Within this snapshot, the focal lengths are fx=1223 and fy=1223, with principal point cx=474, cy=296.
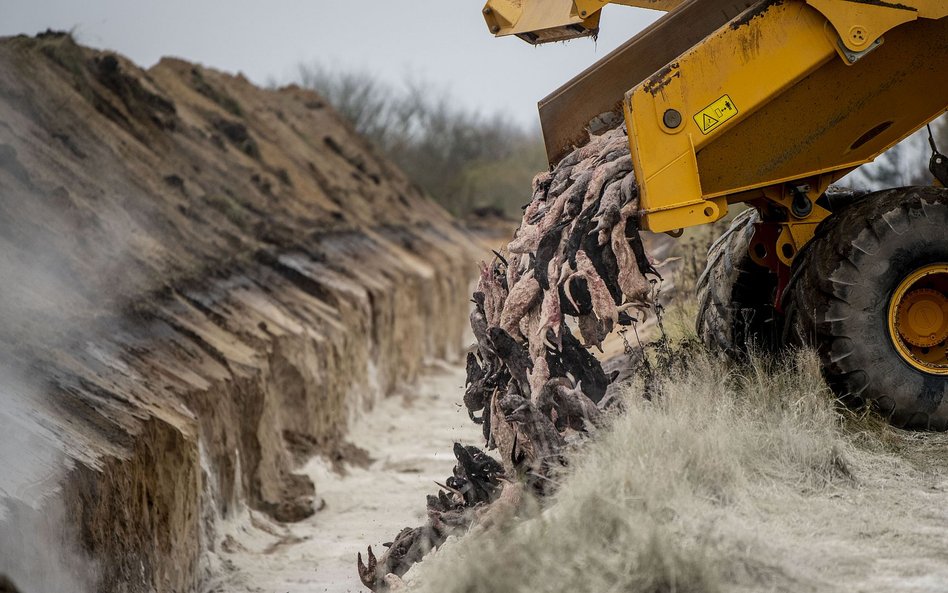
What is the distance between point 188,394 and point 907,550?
683cm

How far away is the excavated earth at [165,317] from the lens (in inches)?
319

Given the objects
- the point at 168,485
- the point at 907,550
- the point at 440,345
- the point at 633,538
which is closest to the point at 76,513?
the point at 168,485

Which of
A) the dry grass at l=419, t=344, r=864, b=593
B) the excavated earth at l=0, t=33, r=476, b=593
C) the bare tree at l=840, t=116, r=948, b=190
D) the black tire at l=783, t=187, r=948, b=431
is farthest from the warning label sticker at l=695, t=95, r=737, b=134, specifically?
the bare tree at l=840, t=116, r=948, b=190

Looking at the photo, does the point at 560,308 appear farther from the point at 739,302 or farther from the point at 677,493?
the point at 677,493

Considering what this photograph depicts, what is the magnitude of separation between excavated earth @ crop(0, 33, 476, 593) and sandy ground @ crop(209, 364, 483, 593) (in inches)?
11.2

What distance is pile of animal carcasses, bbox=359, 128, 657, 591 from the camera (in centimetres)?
689

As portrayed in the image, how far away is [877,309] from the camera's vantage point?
6.97 meters

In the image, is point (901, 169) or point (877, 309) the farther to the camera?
point (901, 169)

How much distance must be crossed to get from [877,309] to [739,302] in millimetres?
1525

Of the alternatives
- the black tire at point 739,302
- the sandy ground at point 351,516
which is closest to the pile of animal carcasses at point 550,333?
the sandy ground at point 351,516

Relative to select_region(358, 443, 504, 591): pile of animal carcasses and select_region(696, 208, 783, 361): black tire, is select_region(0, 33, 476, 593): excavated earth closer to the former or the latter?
select_region(358, 443, 504, 591): pile of animal carcasses

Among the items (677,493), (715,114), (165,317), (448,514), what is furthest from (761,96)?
(165,317)

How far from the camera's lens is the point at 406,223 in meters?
29.9

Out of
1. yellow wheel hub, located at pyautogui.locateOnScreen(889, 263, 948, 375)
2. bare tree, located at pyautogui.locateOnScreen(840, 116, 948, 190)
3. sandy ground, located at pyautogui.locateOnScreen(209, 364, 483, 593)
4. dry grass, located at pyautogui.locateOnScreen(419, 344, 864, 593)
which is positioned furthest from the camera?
bare tree, located at pyautogui.locateOnScreen(840, 116, 948, 190)
